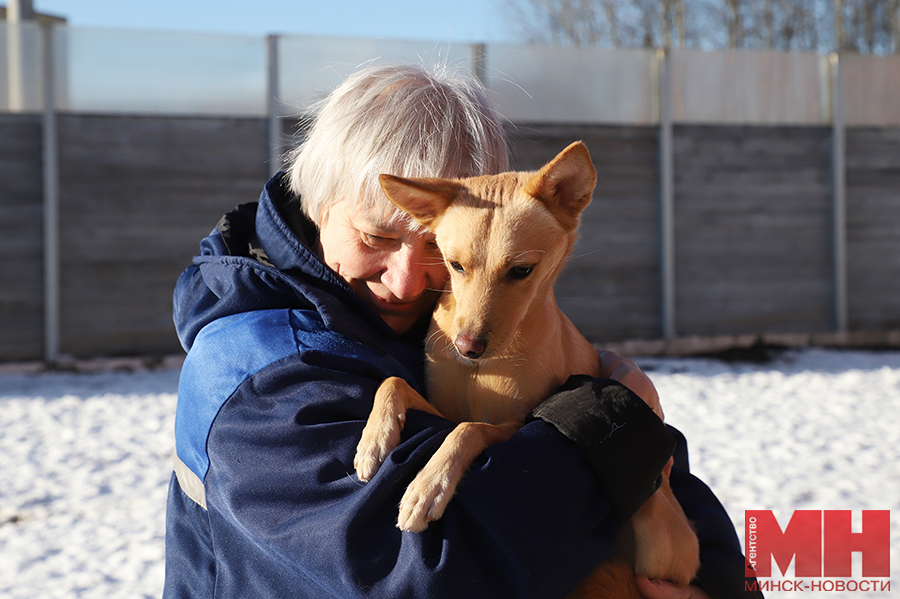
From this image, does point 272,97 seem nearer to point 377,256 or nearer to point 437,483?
point 377,256

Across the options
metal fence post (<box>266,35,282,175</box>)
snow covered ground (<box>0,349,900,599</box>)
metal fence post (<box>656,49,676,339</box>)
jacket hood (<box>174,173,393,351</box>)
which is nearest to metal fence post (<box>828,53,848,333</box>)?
snow covered ground (<box>0,349,900,599</box>)

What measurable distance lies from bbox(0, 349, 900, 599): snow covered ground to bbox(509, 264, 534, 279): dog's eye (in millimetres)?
2501

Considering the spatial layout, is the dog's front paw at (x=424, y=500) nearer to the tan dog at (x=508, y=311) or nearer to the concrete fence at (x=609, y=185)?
the tan dog at (x=508, y=311)

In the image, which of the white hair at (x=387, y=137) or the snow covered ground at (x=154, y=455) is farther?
the snow covered ground at (x=154, y=455)

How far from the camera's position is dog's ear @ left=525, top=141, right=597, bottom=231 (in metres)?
1.73

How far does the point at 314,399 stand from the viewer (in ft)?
4.25

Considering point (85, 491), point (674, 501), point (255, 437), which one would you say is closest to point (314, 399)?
point (255, 437)

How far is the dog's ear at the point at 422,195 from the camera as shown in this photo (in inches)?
62.9

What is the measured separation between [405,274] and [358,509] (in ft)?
2.35

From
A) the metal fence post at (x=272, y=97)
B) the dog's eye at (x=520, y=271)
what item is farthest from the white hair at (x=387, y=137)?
the metal fence post at (x=272, y=97)

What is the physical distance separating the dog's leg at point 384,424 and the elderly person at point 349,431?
3 cm

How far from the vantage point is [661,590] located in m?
1.67

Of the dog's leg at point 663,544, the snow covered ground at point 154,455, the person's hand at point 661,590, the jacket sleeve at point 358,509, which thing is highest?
the jacket sleeve at point 358,509

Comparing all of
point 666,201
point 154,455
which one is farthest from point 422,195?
point 666,201
